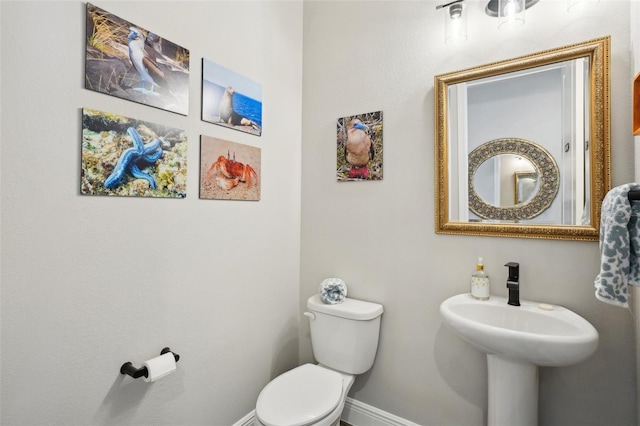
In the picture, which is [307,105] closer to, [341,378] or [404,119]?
[404,119]

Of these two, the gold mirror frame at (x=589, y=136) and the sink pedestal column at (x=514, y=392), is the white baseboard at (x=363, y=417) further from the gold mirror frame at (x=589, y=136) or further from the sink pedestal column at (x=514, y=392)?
the gold mirror frame at (x=589, y=136)

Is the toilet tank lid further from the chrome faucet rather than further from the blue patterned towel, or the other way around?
the blue patterned towel

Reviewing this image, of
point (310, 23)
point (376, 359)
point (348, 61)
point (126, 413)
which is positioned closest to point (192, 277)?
point (126, 413)

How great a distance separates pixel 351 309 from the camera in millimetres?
1663

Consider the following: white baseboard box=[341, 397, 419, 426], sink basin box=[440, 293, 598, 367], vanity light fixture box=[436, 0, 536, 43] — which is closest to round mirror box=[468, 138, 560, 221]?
sink basin box=[440, 293, 598, 367]

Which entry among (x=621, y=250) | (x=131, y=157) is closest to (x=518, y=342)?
(x=621, y=250)

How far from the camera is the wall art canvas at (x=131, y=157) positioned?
1.10 m

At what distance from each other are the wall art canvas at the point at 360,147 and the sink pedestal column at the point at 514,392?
1.06 metres

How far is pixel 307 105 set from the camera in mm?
2051

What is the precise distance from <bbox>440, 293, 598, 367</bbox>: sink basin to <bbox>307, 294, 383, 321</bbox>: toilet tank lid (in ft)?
1.40

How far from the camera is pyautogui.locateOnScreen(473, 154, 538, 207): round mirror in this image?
A: 1401 mm

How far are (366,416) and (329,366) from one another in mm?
408

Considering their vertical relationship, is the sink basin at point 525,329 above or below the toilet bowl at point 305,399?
above

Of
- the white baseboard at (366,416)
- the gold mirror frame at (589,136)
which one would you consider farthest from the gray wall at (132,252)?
the gold mirror frame at (589,136)
